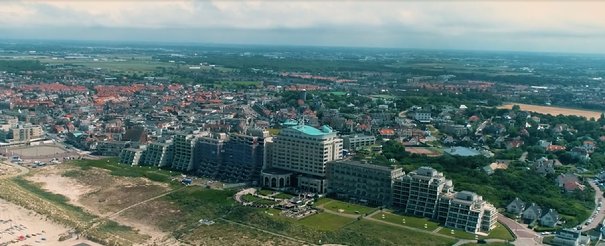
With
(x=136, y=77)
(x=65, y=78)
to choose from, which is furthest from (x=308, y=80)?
(x=65, y=78)

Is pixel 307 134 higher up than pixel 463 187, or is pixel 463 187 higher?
pixel 307 134

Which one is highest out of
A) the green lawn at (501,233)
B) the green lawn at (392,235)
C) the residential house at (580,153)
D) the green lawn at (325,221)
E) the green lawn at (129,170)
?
the residential house at (580,153)

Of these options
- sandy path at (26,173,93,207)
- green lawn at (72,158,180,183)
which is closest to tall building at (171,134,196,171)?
green lawn at (72,158,180,183)

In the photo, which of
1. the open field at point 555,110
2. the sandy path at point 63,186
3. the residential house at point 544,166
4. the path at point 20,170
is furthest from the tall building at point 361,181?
the open field at point 555,110

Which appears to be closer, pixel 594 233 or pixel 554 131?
pixel 594 233

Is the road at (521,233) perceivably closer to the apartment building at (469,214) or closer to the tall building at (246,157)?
the apartment building at (469,214)

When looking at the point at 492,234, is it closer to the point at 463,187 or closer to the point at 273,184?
the point at 463,187

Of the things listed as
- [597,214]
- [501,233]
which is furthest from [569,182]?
[501,233]

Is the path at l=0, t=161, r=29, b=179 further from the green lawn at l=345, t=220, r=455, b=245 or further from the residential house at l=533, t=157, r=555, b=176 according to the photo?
the residential house at l=533, t=157, r=555, b=176
